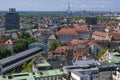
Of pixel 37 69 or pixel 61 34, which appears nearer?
pixel 37 69

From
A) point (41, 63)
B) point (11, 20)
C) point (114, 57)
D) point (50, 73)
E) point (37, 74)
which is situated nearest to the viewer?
point (37, 74)

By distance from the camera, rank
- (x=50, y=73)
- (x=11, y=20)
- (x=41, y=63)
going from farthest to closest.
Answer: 1. (x=11, y=20)
2. (x=41, y=63)
3. (x=50, y=73)

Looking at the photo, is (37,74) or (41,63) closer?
(37,74)

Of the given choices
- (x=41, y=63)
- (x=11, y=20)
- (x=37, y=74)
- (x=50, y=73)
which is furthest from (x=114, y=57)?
(x=11, y=20)

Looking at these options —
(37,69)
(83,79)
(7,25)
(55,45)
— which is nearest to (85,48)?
(55,45)

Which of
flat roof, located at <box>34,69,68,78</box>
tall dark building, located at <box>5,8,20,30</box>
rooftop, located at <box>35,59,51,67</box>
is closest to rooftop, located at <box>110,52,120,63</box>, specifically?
flat roof, located at <box>34,69,68,78</box>

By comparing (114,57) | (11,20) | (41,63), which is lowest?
(11,20)

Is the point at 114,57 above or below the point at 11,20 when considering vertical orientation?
above

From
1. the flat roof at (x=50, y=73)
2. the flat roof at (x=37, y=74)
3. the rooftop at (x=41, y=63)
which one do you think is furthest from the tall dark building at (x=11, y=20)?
the flat roof at (x=37, y=74)

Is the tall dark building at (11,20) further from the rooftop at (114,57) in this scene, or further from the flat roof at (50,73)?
the flat roof at (50,73)

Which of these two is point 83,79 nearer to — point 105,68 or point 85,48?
point 105,68

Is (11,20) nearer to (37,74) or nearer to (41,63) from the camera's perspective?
(41,63)
